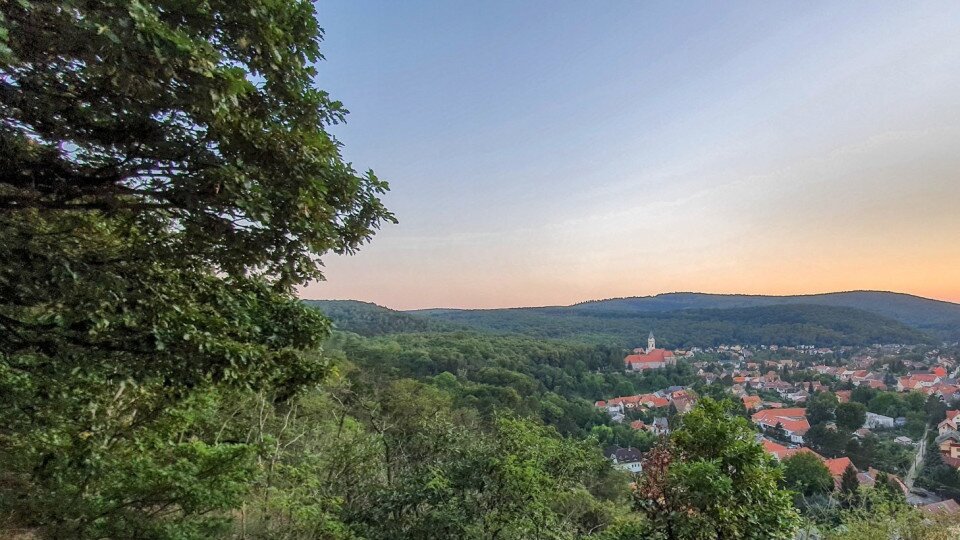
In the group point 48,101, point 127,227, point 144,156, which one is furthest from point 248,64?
point 127,227

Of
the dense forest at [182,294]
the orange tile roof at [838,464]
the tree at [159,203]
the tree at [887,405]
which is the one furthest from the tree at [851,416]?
the tree at [159,203]

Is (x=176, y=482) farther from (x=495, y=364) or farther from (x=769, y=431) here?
(x=769, y=431)

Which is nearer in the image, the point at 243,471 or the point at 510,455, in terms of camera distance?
the point at 243,471

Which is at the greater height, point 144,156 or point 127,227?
point 144,156

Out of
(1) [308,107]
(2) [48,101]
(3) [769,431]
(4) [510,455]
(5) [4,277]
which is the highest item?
(1) [308,107]

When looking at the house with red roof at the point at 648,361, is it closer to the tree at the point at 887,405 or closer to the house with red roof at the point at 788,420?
the house with red roof at the point at 788,420

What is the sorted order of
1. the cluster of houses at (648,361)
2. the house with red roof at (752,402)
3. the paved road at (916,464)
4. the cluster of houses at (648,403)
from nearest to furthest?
the paved road at (916,464)
the cluster of houses at (648,403)
the house with red roof at (752,402)
the cluster of houses at (648,361)

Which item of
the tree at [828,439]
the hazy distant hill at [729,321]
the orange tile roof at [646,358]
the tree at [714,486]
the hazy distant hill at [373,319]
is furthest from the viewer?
the hazy distant hill at [729,321]
